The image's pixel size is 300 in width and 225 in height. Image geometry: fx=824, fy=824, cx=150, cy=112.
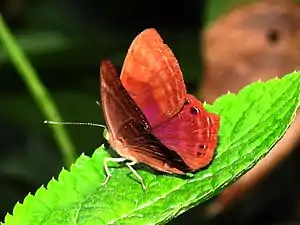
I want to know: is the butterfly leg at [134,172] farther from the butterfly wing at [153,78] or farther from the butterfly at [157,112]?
the butterfly wing at [153,78]

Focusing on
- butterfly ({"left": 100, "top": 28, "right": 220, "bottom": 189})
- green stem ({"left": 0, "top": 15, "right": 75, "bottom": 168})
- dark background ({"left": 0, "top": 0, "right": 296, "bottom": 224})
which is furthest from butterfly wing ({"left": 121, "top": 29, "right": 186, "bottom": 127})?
dark background ({"left": 0, "top": 0, "right": 296, "bottom": 224})

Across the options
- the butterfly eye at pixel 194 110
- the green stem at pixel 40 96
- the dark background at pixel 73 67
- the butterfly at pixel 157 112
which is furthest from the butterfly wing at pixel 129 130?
the dark background at pixel 73 67

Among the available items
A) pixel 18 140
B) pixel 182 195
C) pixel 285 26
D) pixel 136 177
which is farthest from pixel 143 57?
pixel 18 140

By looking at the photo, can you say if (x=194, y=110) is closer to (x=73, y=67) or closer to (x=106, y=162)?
(x=106, y=162)

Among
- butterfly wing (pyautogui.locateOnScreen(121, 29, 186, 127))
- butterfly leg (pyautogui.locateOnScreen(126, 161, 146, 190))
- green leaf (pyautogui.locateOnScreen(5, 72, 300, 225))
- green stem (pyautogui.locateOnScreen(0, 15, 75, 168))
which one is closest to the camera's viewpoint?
green leaf (pyautogui.locateOnScreen(5, 72, 300, 225))

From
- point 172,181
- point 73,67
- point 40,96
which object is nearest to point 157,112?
point 172,181

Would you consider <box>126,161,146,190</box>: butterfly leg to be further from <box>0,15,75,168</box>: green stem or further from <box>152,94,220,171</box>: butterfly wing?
<box>0,15,75,168</box>: green stem

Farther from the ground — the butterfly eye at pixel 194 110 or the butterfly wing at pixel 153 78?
the butterfly wing at pixel 153 78
